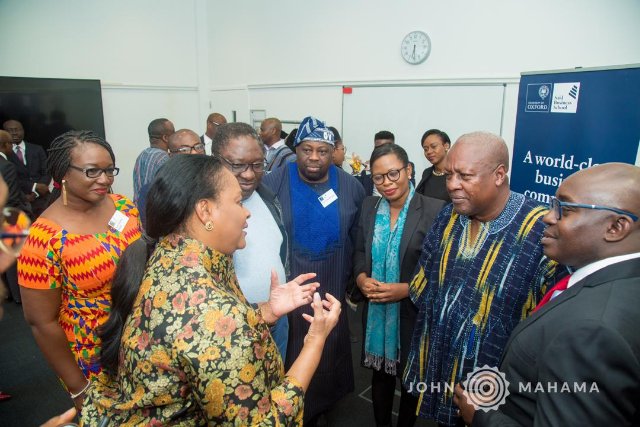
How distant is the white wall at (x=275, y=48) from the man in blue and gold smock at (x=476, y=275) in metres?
3.48

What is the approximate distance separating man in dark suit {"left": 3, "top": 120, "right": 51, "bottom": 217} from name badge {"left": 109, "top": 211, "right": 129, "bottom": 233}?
12.1 ft

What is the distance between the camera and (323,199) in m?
2.35

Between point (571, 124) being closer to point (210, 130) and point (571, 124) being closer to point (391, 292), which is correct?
point (391, 292)

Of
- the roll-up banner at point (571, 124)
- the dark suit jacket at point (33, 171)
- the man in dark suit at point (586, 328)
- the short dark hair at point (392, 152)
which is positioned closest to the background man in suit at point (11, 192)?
the dark suit jacket at point (33, 171)

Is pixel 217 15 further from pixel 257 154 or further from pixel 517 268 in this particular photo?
pixel 517 268

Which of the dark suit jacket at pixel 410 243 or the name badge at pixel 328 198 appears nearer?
the dark suit jacket at pixel 410 243

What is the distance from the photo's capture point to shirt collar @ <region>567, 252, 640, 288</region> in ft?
3.66

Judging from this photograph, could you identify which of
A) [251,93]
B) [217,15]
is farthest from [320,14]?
[217,15]

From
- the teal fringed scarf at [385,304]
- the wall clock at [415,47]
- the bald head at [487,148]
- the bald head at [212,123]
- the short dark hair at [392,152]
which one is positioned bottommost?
the teal fringed scarf at [385,304]

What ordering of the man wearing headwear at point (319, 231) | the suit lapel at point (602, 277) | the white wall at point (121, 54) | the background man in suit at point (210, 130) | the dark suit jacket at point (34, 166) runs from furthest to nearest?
the white wall at point (121, 54)
the background man in suit at point (210, 130)
the dark suit jacket at point (34, 166)
the man wearing headwear at point (319, 231)
the suit lapel at point (602, 277)

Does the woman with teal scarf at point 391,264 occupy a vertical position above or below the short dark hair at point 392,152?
below

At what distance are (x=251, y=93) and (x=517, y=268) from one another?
7.02m

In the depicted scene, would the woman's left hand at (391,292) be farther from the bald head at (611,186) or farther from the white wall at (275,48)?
the white wall at (275,48)

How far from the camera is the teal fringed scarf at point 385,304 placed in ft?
6.97
